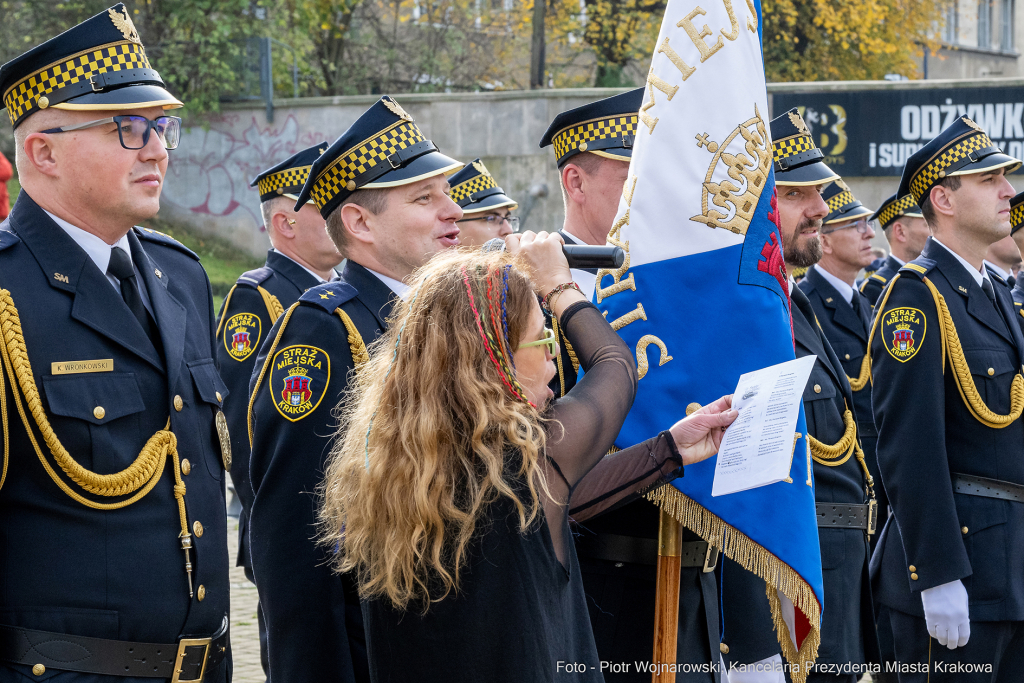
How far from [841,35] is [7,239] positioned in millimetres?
21017

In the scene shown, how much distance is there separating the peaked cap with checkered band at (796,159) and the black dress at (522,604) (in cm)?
261

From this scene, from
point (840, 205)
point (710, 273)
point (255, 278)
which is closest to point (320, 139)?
point (840, 205)

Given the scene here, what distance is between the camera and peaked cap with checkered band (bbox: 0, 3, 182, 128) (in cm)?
258

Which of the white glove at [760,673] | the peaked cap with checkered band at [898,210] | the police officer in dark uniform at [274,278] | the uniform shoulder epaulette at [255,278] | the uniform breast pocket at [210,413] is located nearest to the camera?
the uniform breast pocket at [210,413]

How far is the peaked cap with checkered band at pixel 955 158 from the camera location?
4637mm

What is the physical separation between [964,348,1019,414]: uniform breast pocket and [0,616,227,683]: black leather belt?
309 cm

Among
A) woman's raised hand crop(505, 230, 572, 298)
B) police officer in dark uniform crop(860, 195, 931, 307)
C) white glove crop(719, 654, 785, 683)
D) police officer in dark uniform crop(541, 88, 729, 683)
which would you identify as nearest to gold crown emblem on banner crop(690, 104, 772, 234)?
police officer in dark uniform crop(541, 88, 729, 683)

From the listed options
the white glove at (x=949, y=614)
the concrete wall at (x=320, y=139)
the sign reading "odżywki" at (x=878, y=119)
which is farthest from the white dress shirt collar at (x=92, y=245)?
the concrete wall at (x=320, y=139)

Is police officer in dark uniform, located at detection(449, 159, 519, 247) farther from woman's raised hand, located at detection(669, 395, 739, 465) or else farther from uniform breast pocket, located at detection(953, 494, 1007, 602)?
woman's raised hand, located at detection(669, 395, 739, 465)

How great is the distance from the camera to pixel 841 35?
21.3m

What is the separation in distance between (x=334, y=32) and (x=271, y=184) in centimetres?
1667

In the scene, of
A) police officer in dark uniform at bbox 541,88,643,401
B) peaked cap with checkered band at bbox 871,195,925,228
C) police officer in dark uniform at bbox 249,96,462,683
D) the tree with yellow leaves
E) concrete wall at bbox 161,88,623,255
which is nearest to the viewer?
police officer in dark uniform at bbox 249,96,462,683

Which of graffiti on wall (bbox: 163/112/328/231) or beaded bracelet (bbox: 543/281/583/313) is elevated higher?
beaded bracelet (bbox: 543/281/583/313)

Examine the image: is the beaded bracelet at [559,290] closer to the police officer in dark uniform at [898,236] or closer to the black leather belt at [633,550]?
the black leather belt at [633,550]
